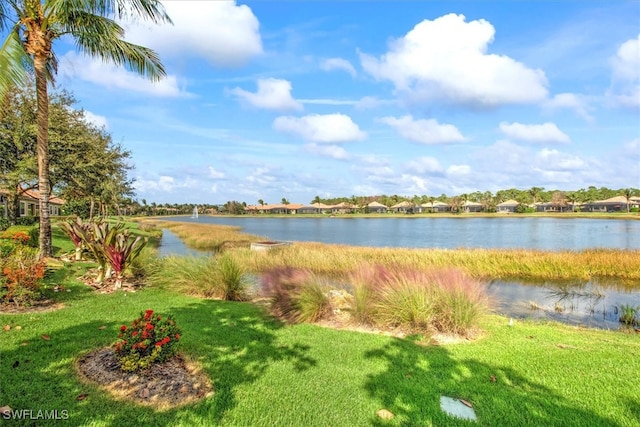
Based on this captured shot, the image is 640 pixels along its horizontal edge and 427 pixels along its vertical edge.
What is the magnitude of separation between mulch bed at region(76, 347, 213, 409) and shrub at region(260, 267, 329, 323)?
2731 millimetres

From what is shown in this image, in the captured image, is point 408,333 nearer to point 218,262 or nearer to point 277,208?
point 218,262

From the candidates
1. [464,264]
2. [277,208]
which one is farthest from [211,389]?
[277,208]

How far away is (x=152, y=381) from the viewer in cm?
368

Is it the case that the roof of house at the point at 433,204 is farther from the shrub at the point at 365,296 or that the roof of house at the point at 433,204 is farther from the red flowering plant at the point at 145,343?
the red flowering plant at the point at 145,343

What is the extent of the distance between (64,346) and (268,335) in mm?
2610

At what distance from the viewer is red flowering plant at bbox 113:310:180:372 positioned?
377 centimetres

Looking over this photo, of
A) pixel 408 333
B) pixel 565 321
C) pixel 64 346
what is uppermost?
pixel 64 346

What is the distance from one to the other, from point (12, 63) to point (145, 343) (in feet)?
29.0

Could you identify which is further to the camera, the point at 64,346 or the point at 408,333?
the point at 408,333

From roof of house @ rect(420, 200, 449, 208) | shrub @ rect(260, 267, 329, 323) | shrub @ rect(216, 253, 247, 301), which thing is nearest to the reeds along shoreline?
shrub @ rect(216, 253, 247, 301)

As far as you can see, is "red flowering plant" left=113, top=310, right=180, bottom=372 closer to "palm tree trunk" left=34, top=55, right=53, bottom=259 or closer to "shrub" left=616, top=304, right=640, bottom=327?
"palm tree trunk" left=34, top=55, right=53, bottom=259

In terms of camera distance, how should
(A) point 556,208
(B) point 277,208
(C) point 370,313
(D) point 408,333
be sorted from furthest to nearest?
(B) point 277,208
(A) point 556,208
(C) point 370,313
(D) point 408,333

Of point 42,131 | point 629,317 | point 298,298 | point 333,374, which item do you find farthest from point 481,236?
point 333,374

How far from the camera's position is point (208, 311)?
6.87 metres
